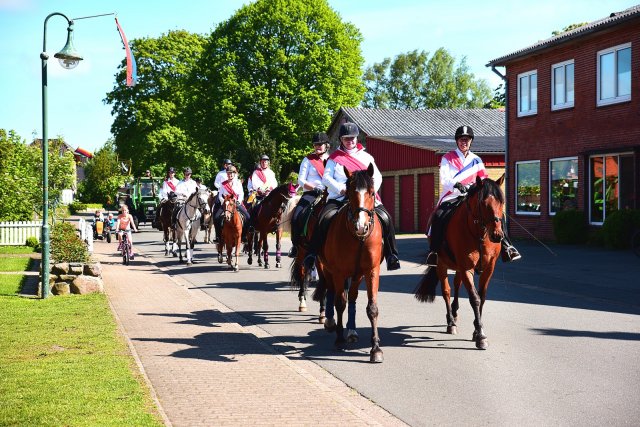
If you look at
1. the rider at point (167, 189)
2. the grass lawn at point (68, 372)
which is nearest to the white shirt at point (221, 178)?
the rider at point (167, 189)

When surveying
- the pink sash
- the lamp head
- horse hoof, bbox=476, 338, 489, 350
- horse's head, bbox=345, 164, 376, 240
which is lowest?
horse hoof, bbox=476, 338, 489, 350

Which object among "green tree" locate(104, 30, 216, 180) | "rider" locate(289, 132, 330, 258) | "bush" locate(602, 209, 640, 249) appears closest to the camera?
"rider" locate(289, 132, 330, 258)

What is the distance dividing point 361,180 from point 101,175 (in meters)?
86.6

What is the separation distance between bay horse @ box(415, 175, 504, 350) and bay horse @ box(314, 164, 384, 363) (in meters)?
1.07

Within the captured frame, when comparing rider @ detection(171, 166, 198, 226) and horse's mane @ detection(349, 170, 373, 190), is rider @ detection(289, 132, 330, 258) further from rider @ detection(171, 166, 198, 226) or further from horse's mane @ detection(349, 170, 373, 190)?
rider @ detection(171, 166, 198, 226)

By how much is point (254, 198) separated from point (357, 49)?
118ft

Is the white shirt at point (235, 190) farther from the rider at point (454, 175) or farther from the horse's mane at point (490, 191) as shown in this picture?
the horse's mane at point (490, 191)

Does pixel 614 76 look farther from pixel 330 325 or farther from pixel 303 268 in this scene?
pixel 330 325

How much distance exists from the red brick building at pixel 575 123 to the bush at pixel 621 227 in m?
1.45

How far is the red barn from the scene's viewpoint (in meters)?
36.4

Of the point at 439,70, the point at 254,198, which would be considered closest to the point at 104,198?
the point at 439,70

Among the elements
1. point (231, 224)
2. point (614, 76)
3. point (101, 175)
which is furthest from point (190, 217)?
point (101, 175)

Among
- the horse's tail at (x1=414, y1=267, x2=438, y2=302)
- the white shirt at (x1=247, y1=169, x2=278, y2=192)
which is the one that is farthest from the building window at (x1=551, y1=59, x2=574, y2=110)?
the horse's tail at (x1=414, y1=267, x2=438, y2=302)

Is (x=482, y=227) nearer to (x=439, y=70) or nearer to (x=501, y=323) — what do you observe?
(x=501, y=323)
